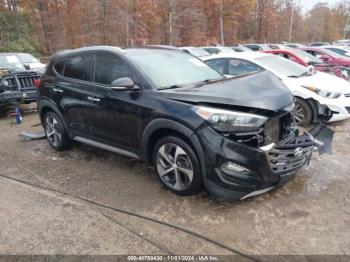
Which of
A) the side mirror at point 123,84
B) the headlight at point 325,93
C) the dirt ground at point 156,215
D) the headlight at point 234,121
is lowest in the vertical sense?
the dirt ground at point 156,215

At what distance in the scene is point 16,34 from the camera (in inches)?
1228

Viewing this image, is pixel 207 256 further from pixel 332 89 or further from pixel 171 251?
pixel 332 89

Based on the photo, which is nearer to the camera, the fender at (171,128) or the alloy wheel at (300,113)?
the fender at (171,128)

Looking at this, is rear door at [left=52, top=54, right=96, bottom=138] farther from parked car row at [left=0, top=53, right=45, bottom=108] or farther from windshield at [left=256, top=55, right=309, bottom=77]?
windshield at [left=256, top=55, right=309, bottom=77]

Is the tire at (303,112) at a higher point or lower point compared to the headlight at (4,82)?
lower

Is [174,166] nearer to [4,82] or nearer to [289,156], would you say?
[289,156]

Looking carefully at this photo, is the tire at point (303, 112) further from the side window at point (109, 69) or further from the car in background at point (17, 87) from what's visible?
the car in background at point (17, 87)

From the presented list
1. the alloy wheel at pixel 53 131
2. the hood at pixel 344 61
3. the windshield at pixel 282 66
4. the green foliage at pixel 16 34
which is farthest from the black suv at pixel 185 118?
the green foliage at pixel 16 34

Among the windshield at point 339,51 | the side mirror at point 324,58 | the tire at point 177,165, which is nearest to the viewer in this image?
the tire at point 177,165

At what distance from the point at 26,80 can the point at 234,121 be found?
22.2ft

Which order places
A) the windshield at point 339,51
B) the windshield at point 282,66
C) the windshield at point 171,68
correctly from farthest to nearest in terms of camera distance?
the windshield at point 339,51 < the windshield at point 282,66 < the windshield at point 171,68

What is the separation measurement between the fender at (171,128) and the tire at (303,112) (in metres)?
3.43

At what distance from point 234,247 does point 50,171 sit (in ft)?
9.67

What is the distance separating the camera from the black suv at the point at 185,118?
295 centimetres
